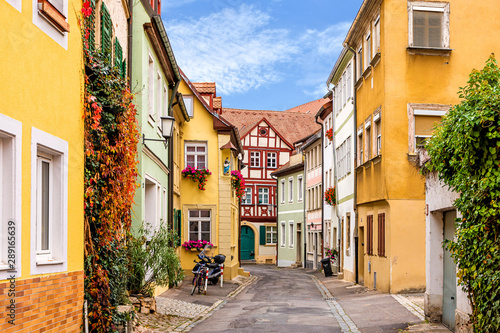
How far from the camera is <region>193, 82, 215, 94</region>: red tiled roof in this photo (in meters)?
31.9

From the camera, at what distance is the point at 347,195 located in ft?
97.7

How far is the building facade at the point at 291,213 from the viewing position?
49.7 m

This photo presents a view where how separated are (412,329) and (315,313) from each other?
4.26 m

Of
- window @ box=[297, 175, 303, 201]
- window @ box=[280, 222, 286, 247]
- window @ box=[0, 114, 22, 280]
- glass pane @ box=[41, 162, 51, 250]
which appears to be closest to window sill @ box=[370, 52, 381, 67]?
glass pane @ box=[41, 162, 51, 250]

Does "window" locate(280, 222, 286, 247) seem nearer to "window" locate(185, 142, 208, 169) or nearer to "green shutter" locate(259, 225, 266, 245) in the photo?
"green shutter" locate(259, 225, 266, 245)

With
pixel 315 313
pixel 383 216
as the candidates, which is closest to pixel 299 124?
pixel 383 216

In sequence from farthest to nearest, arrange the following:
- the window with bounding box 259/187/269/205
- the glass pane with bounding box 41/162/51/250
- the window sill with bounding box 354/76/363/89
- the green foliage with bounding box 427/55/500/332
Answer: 1. the window with bounding box 259/187/269/205
2. the window sill with bounding box 354/76/363/89
3. the green foliage with bounding box 427/55/500/332
4. the glass pane with bounding box 41/162/51/250

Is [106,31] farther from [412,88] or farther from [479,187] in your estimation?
[412,88]

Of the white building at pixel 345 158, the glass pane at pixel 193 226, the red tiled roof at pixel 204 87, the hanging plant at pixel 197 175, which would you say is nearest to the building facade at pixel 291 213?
the white building at pixel 345 158

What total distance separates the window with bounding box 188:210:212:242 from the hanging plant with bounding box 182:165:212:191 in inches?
44.0

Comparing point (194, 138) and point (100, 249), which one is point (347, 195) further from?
point (100, 249)

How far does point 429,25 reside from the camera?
20578mm

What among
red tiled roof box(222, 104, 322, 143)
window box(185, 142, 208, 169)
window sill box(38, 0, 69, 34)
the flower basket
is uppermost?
red tiled roof box(222, 104, 322, 143)

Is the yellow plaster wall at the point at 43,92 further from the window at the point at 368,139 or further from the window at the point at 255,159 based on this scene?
the window at the point at 255,159
